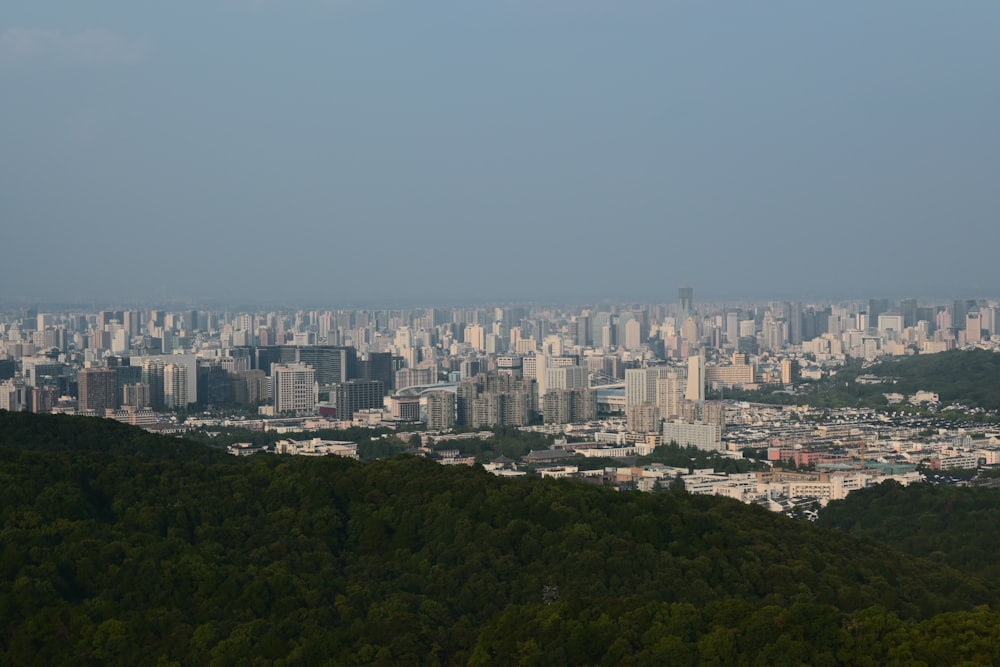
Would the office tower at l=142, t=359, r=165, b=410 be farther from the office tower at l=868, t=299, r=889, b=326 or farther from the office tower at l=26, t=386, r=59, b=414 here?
the office tower at l=868, t=299, r=889, b=326

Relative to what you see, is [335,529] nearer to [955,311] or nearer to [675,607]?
[675,607]

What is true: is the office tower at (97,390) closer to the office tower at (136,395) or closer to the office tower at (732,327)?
the office tower at (136,395)

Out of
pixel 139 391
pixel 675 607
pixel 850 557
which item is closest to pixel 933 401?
pixel 139 391

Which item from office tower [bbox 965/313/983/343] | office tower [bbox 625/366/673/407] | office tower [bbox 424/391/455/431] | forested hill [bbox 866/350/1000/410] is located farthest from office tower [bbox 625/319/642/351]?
office tower [bbox 424/391/455/431]

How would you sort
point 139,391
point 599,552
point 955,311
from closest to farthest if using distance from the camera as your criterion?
point 599,552 → point 139,391 → point 955,311

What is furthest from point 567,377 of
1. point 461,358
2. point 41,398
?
point 41,398

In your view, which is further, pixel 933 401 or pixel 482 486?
pixel 933 401

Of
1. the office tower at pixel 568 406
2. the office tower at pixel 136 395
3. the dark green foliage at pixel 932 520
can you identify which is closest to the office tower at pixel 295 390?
the office tower at pixel 136 395

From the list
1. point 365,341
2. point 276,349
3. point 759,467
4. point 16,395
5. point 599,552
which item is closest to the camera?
point 599,552
